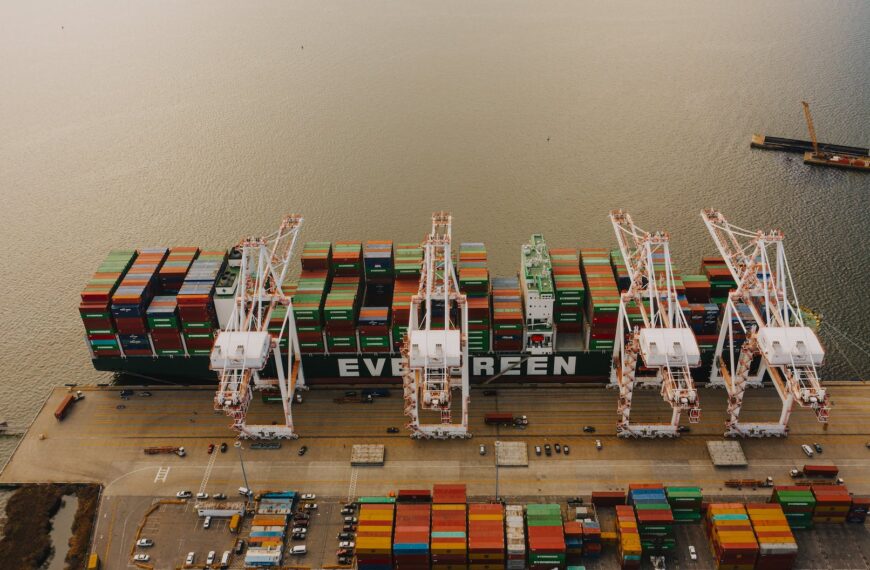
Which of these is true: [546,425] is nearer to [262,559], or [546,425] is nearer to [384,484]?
[384,484]

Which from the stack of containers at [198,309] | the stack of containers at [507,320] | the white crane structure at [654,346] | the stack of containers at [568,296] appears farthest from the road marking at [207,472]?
the white crane structure at [654,346]

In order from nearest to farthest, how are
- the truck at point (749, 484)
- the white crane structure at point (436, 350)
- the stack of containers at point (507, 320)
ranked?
1. the truck at point (749, 484)
2. the white crane structure at point (436, 350)
3. the stack of containers at point (507, 320)

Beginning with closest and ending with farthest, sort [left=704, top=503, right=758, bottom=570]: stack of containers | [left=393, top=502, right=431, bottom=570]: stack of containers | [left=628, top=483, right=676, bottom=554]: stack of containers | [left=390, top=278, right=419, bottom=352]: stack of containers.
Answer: [left=704, top=503, right=758, bottom=570]: stack of containers → [left=393, top=502, right=431, bottom=570]: stack of containers → [left=628, top=483, right=676, bottom=554]: stack of containers → [left=390, top=278, right=419, bottom=352]: stack of containers

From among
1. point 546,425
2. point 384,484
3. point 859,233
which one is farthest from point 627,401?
point 859,233

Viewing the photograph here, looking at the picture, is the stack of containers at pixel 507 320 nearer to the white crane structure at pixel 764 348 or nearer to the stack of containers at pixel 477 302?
the stack of containers at pixel 477 302

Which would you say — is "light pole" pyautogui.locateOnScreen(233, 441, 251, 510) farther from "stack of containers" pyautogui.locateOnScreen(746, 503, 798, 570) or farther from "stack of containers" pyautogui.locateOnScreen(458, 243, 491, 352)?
"stack of containers" pyautogui.locateOnScreen(746, 503, 798, 570)

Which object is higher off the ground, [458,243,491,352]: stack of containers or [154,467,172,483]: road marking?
[458,243,491,352]: stack of containers

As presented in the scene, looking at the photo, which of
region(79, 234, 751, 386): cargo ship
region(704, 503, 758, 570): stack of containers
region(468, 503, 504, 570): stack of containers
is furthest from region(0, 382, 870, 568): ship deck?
region(704, 503, 758, 570): stack of containers
